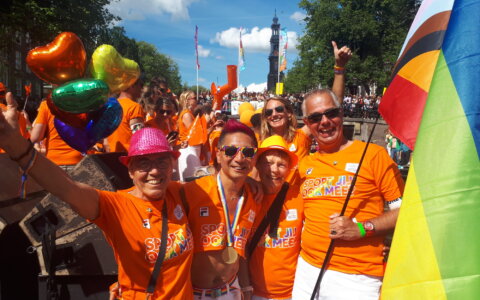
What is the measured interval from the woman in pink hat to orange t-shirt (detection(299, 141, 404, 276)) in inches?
33.2

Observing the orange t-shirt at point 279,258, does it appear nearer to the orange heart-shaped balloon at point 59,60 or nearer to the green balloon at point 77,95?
the green balloon at point 77,95

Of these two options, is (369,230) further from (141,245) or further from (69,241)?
(69,241)

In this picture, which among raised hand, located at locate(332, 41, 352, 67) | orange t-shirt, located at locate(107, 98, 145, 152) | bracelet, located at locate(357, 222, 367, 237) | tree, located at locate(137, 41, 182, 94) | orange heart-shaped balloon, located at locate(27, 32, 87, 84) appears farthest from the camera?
tree, located at locate(137, 41, 182, 94)

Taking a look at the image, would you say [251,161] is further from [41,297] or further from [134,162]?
[41,297]

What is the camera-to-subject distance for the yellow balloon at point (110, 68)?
2.77 meters

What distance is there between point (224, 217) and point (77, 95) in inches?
49.0

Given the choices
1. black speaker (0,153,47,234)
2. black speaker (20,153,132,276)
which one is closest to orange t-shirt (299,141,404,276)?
black speaker (20,153,132,276)

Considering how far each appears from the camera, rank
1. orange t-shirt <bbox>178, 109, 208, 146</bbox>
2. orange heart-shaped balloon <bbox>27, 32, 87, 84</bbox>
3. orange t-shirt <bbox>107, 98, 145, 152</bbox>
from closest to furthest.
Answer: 1. orange heart-shaped balloon <bbox>27, 32, 87, 84</bbox>
2. orange t-shirt <bbox>107, 98, 145, 152</bbox>
3. orange t-shirt <bbox>178, 109, 208, 146</bbox>

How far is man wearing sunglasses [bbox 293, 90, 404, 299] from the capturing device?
2.17 metres

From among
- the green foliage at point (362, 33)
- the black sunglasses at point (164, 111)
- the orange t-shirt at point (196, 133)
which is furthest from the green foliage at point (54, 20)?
the green foliage at point (362, 33)

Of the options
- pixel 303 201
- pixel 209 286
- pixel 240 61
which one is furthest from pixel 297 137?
pixel 240 61

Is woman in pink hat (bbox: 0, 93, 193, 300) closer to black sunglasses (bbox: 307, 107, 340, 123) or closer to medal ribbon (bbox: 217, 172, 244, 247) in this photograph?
medal ribbon (bbox: 217, 172, 244, 247)

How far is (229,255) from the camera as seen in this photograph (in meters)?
2.17

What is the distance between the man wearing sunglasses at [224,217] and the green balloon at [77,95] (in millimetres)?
860
